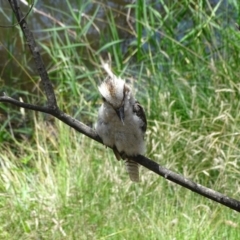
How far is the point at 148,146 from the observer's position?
4270mm

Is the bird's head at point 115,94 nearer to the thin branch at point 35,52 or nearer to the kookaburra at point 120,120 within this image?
the kookaburra at point 120,120

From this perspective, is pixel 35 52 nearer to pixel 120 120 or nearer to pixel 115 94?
pixel 115 94

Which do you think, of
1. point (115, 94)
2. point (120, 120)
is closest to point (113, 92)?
point (115, 94)

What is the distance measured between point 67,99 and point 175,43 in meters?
0.85

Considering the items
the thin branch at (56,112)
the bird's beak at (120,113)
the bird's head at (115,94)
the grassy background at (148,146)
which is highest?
the grassy background at (148,146)

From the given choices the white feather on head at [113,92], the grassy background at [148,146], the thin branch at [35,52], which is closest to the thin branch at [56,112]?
the thin branch at [35,52]

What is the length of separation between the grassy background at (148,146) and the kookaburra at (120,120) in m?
0.75

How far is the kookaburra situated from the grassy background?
752 mm

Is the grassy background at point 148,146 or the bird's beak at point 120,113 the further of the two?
the grassy background at point 148,146

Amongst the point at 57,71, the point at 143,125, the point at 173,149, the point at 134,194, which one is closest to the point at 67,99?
the point at 57,71

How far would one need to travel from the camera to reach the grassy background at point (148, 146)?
359cm

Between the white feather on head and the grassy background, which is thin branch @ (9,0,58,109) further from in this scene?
the grassy background

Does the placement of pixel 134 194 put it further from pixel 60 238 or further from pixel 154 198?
pixel 60 238

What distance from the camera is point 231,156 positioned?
3.79 meters
